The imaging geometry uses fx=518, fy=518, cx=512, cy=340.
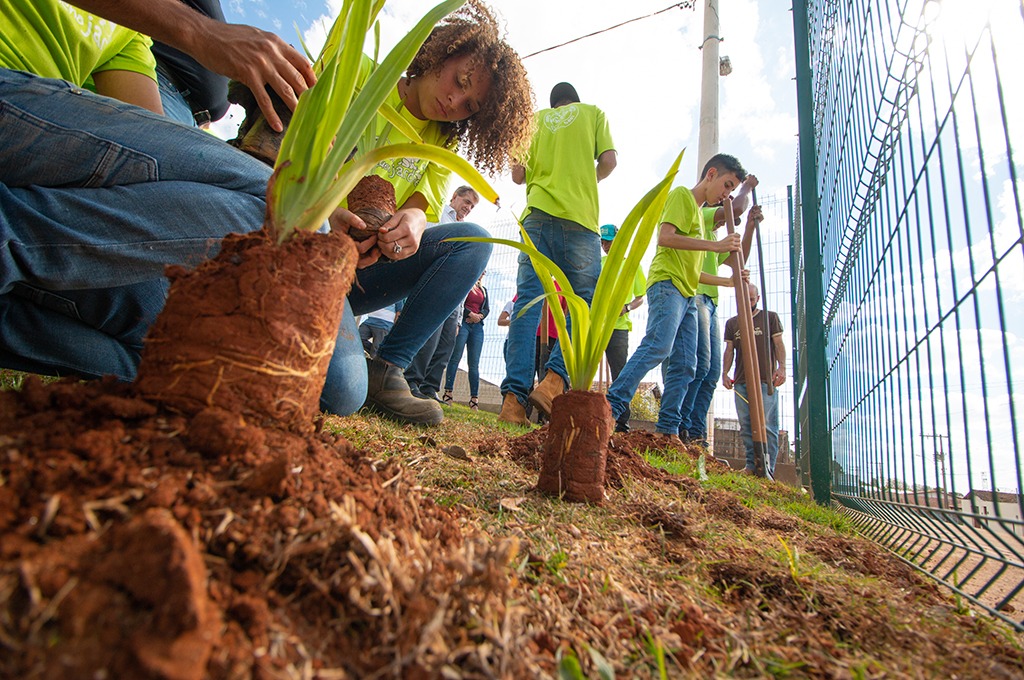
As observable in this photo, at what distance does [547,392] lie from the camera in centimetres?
287

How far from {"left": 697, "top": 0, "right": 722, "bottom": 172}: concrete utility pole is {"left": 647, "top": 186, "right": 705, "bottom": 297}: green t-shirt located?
333cm

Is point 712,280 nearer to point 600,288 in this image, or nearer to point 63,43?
point 600,288

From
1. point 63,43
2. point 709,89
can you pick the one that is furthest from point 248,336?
point 709,89

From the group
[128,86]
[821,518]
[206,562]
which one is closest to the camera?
[206,562]

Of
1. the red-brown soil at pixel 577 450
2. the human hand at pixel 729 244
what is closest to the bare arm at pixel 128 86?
the red-brown soil at pixel 577 450

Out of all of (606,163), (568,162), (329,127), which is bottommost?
(329,127)

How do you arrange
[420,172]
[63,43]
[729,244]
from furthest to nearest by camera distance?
[729,244] < [420,172] < [63,43]

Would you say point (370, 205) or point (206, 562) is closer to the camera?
point (206, 562)

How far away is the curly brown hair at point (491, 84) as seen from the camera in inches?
75.5

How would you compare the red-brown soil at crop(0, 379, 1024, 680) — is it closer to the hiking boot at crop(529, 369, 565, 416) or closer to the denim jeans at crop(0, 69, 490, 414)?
the denim jeans at crop(0, 69, 490, 414)

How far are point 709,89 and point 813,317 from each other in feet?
18.7

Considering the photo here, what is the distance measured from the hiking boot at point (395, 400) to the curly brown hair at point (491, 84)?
0.96m

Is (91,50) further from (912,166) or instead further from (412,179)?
(912,166)

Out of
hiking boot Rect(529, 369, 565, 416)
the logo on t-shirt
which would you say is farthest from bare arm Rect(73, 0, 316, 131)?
the logo on t-shirt
